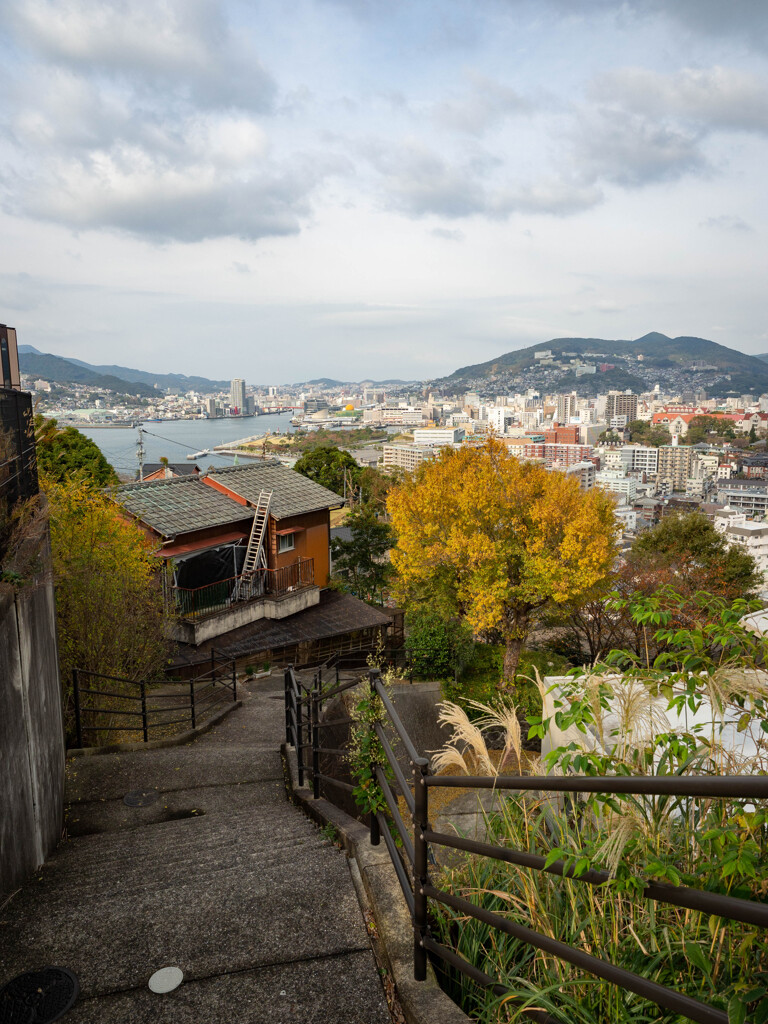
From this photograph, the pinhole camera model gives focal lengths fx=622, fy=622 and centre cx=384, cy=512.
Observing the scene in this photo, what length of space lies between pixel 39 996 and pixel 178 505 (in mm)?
13829

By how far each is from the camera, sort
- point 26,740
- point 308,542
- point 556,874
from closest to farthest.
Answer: point 556,874 → point 26,740 → point 308,542

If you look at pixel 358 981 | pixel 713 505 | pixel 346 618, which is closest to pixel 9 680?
pixel 358 981

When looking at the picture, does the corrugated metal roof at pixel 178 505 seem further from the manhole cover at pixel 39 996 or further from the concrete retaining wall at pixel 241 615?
the manhole cover at pixel 39 996

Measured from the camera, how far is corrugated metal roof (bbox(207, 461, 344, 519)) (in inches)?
695

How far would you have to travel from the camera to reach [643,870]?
1.53 meters

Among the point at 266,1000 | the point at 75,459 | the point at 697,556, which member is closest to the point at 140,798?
the point at 266,1000

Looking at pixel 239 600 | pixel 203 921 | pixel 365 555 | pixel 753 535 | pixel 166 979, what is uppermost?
pixel 166 979

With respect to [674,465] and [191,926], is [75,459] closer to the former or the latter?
[191,926]

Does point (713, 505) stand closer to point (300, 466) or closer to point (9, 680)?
point (300, 466)

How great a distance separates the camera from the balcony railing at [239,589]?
48.8 feet

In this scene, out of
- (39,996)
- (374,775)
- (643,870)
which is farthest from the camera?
(374,775)

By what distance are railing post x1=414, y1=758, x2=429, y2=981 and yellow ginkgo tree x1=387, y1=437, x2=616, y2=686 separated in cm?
1149

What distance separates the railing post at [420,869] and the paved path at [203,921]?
0.28 metres

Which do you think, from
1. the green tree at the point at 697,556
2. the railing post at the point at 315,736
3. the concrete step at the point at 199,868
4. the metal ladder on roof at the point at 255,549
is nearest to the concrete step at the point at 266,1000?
the concrete step at the point at 199,868
